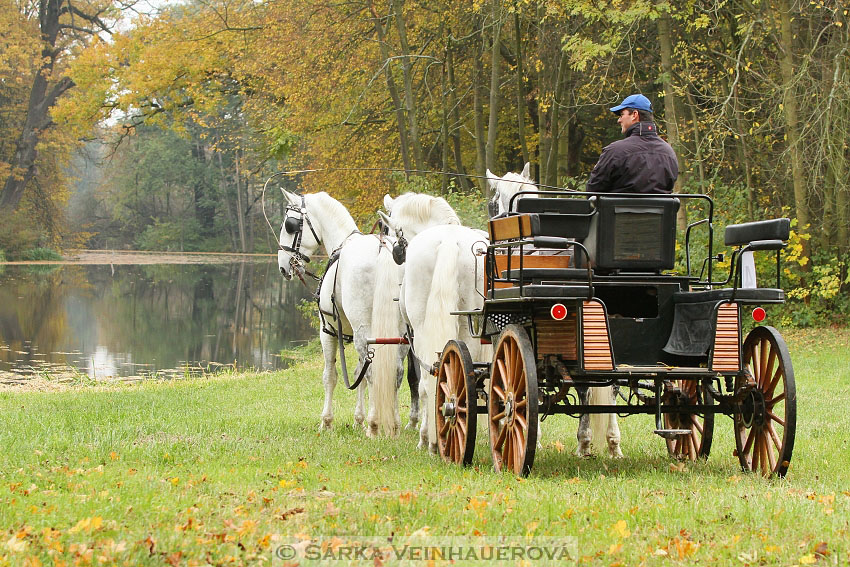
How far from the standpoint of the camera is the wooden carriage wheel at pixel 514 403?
18.5 feet

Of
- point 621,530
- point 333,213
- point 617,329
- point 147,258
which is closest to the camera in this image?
point 621,530

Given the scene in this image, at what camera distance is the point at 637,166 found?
6.32 meters

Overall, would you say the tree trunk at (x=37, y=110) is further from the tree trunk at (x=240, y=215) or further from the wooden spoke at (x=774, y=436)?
the wooden spoke at (x=774, y=436)

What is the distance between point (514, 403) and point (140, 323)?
23921mm

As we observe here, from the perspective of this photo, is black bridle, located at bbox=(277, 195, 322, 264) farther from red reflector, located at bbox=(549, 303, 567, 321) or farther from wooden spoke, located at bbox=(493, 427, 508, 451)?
red reflector, located at bbox=(549, 303, 567, 321)

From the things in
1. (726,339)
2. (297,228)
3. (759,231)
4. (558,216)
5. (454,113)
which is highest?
(454,113)

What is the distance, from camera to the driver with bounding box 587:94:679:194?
249 inches

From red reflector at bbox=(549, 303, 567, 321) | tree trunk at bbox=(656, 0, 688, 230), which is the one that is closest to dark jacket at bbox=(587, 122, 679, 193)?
red reflector at bbox=(549, 303, 567, 321)

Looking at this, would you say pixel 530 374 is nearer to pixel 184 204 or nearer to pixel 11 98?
pixel 11 98

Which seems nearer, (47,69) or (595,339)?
(595,339)

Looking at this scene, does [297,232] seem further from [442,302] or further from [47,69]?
[47,69]

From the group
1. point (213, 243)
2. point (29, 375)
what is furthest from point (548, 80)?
point (213, 243)

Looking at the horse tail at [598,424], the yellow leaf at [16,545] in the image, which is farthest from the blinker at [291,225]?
the yellow leaf at [16,545]

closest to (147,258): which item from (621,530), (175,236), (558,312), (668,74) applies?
(175,236)
